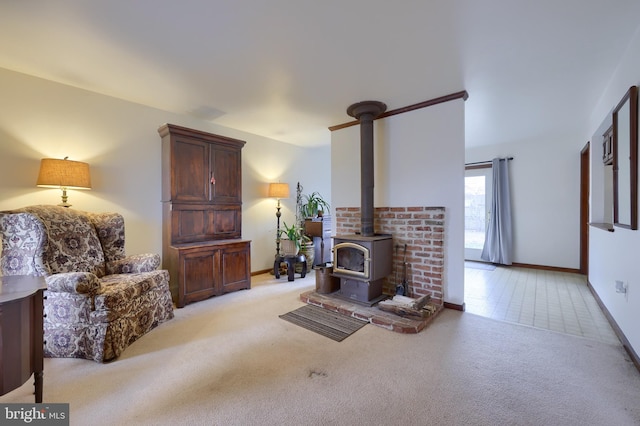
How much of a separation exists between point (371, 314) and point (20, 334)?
8.33 ft

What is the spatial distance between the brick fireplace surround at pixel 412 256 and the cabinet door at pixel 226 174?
5.90ft

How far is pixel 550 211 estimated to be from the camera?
4.84 metres

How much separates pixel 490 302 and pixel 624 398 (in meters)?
1.69

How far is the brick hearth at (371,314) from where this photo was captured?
2.51 meters

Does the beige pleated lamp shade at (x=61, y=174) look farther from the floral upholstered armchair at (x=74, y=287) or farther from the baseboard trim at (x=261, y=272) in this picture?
the baseboard trim at (x=261, y=272)

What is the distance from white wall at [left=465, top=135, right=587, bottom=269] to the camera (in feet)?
15.3

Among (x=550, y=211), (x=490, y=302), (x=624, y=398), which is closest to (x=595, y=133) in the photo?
(x=550, y=211)

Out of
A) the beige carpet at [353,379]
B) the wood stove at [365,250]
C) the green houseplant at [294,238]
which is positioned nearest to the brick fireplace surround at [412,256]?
the wood stove at [365,250]

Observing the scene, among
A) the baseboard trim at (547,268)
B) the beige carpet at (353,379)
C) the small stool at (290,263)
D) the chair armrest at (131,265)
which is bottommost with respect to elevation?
the beige carpet at (353,379)

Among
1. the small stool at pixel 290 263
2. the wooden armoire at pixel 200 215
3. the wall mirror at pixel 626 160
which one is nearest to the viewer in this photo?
the wall mirror at pixel 626 160

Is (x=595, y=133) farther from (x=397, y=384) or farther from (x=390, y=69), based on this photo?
(x=397, y=384)

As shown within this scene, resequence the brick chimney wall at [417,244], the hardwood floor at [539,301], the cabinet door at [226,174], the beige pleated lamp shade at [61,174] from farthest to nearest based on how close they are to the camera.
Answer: the cabinet door at [226,174]
the brick chimney wall at [417,244]
the hardwood floor at [539,301]
the beige pleated lamp shade at [61,174]

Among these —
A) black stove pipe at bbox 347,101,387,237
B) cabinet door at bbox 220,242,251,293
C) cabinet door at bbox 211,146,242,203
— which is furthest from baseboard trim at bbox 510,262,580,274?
cabinet door at bbox 211,146,242,203

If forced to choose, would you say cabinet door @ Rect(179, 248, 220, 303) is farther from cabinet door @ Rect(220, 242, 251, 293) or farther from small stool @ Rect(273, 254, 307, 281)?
small stool @ Rect(273, 254, 307, 281)
